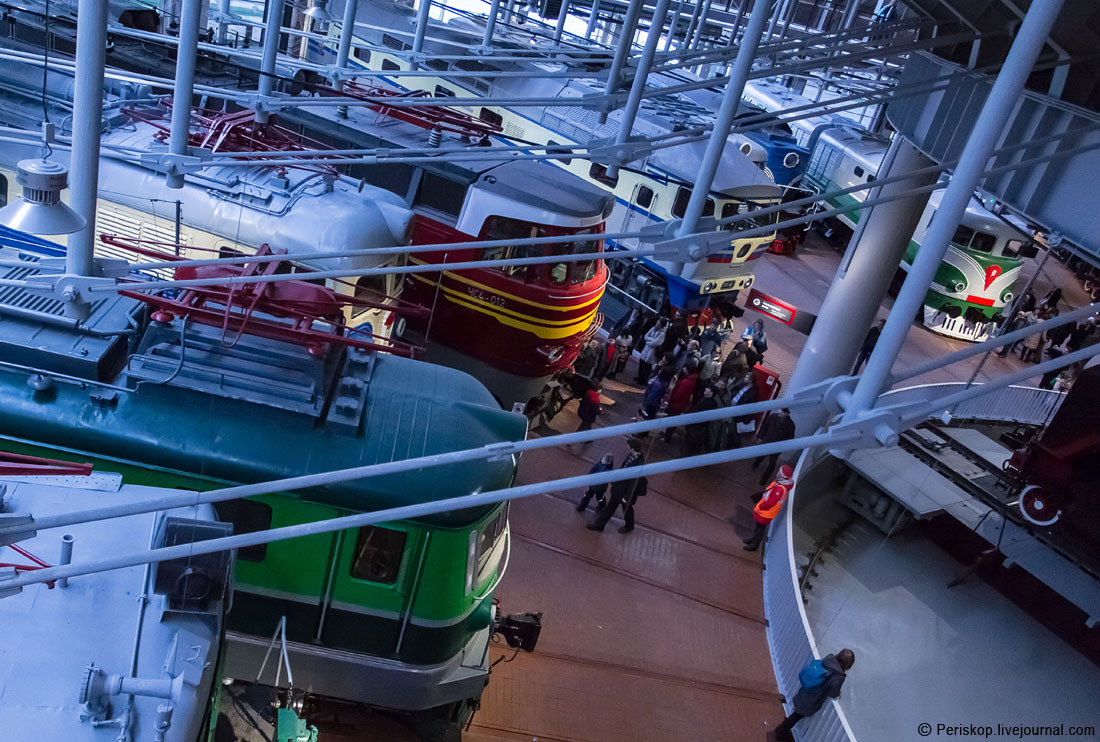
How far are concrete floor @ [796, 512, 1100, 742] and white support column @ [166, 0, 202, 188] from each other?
8.87 metres

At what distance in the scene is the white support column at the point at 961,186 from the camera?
4539 millimetres

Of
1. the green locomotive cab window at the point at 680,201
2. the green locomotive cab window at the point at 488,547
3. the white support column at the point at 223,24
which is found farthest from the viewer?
the green locomotive cab window at the point at 680,201

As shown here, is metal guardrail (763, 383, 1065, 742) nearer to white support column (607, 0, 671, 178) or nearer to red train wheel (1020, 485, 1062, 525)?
red train wheel (1020, 485, 1062, 525)

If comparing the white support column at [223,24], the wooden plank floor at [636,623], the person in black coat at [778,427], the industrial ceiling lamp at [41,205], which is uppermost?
the industrial ceiling lamp at [41,205]

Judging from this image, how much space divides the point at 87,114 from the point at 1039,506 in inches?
481

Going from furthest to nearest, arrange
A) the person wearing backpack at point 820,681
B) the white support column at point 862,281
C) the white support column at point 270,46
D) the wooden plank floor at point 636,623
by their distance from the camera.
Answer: the white support column at point 862,281 < the wooden plank floor at point 636,623 < the person wearing backpack at point 820,681 < the white support column at point 270,46

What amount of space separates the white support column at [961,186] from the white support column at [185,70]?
437 cm

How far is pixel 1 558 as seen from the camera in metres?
4.58

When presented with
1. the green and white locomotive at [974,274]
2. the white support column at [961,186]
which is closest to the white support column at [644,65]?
the white support column at [961,186]

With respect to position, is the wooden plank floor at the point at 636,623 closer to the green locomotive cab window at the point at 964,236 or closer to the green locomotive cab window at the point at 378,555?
the green locomotive cab window at the point at 378,555

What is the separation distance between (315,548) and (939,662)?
27.8 feet

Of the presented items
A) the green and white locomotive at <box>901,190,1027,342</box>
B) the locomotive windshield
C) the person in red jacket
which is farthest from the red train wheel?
the green and white locomotive at <box>901,190,1027,342</box>

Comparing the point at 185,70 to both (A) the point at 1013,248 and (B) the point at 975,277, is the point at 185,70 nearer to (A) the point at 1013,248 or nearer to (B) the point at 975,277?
(B) the point at 975,277

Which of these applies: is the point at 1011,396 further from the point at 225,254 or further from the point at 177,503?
the point at 177,503
